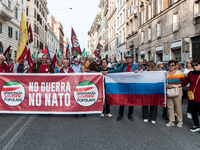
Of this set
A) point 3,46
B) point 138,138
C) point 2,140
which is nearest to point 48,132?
point 2,140

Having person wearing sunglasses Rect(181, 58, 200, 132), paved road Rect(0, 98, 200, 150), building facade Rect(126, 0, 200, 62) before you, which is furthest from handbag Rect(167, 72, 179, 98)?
building facade Rect(126, 0, 200, 62)

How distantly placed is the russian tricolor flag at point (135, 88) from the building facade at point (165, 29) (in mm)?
12286

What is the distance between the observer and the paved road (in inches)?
144

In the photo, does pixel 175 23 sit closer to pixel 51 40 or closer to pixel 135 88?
pixel 135 88

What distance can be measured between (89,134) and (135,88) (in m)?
2.09

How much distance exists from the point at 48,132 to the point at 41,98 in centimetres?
170

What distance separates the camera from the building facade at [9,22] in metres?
25.4

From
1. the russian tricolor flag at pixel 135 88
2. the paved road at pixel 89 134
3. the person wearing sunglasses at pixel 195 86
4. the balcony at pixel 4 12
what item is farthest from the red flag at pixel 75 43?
the balcony at pixel 4 12

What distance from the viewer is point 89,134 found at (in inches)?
168

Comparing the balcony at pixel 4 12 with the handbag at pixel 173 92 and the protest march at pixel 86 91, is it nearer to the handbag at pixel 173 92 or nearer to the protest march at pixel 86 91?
the protest march at pixel 86 91

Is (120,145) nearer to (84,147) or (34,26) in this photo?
(84,147)

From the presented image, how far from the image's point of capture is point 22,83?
19.5ft

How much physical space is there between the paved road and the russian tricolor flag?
0.55 meters

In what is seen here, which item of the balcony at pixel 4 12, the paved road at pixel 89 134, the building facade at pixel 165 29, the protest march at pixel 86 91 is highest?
the balcony at pixel 4 12
